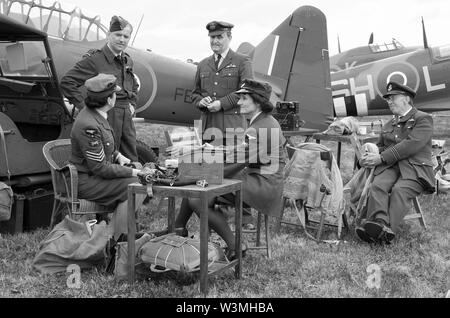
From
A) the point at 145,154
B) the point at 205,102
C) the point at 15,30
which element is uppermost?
the point at 15,30

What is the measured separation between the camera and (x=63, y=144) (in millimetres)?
4273

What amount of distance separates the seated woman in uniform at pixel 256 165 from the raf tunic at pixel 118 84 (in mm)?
1068

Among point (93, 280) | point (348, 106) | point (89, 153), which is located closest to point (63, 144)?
point (89, 153)

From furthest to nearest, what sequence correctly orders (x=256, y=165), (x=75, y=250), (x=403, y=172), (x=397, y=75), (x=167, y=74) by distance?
(x=397, y=75), (x=167, y=74), (x=403, y=172), (x=256, y=165), (x=75, y=250)

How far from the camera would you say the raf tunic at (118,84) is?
4465 mm

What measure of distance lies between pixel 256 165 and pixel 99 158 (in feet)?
3.64

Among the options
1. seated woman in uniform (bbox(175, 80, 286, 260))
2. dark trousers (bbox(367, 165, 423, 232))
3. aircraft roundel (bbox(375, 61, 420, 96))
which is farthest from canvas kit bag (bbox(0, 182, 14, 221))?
aircraft roundel (bbox(375, 61, 420, 96))

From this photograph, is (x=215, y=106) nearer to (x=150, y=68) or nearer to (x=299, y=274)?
(x=299, y=274)

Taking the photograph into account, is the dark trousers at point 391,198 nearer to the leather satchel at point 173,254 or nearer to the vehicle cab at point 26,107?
the leather satchel at point 173,254

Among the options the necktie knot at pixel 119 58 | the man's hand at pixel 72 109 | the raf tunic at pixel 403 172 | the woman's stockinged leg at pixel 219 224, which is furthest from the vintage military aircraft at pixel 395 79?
the woman's stockinged leg at pixel 219 224

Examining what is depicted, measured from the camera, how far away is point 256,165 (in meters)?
3.70

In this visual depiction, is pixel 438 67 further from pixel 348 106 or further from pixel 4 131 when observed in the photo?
pixel 4 131

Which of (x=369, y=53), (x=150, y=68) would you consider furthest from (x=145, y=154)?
(x=369, y=53)
